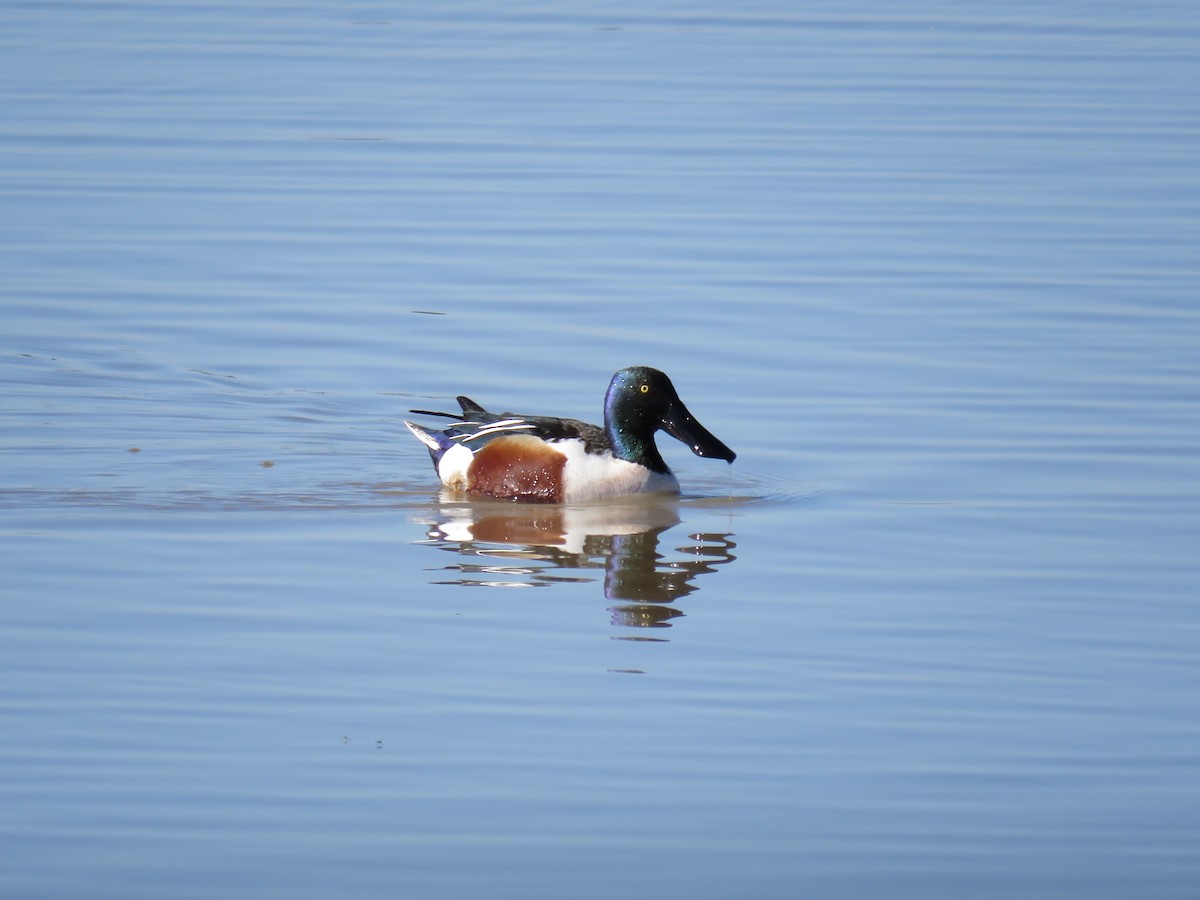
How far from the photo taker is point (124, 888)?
5137 mm

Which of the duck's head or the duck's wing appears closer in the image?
the duck's wing

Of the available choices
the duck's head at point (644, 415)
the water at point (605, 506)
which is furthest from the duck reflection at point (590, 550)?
the duck's head at point (644, 415)

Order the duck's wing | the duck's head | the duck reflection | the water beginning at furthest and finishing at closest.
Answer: the duck's head
the duck's wing
the duck reflection
the water

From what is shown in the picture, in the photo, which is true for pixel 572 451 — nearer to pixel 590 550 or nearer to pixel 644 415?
pixel 644 415

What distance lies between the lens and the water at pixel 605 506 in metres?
5.64

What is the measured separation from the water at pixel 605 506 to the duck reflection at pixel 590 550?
4cm

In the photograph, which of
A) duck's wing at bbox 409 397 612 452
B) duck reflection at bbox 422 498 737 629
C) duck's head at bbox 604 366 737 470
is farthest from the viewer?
duck's head at bbox 604 366 737 470

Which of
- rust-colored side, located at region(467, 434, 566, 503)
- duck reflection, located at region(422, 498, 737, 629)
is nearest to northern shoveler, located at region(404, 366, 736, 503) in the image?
rust-colored side, located at region(467, 434, 566, 503)

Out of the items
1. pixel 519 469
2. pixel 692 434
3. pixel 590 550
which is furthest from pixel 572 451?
pixel 590 550

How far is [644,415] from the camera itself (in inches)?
408

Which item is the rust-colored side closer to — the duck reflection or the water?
the duck reflection

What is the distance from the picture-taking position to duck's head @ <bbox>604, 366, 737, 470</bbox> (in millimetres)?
10242

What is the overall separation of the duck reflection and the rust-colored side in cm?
9

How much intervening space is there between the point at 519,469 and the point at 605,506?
18.7 inches
